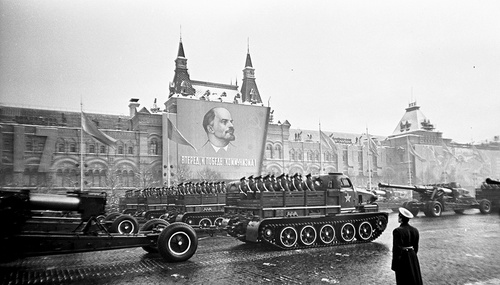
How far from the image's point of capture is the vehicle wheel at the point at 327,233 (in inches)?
497

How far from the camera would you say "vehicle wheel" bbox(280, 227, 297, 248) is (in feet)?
39.5

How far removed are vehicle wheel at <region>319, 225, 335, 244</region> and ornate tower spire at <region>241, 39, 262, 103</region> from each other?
48103mm

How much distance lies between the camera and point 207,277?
8.17m

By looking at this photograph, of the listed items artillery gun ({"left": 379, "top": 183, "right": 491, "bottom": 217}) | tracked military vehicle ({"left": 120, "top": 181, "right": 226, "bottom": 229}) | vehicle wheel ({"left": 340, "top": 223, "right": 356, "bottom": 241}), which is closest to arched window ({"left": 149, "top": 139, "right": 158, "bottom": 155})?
tracked military vehicle ({"left": 120, "top": 181, "right": 226, "bottom": 229})

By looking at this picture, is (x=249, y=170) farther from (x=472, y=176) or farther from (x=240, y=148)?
(x=472, y=176)

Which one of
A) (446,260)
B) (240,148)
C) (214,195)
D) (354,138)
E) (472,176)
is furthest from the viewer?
(354,138)

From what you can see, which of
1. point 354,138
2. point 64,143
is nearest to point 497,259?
point 64,143

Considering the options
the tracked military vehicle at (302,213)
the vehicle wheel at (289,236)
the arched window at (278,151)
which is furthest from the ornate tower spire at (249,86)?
the vehicle wheel at (289,236)

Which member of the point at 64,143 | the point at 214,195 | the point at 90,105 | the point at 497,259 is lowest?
the point at 497,259

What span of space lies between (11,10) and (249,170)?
134 ft

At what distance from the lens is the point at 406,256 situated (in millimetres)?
5793

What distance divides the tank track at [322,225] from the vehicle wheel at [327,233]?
77 millimetres

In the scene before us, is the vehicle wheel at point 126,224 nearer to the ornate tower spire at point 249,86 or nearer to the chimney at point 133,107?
the chimney at point 133,107

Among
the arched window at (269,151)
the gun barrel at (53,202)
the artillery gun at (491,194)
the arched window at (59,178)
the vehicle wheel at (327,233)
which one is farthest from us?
the arched window at (269,151)
